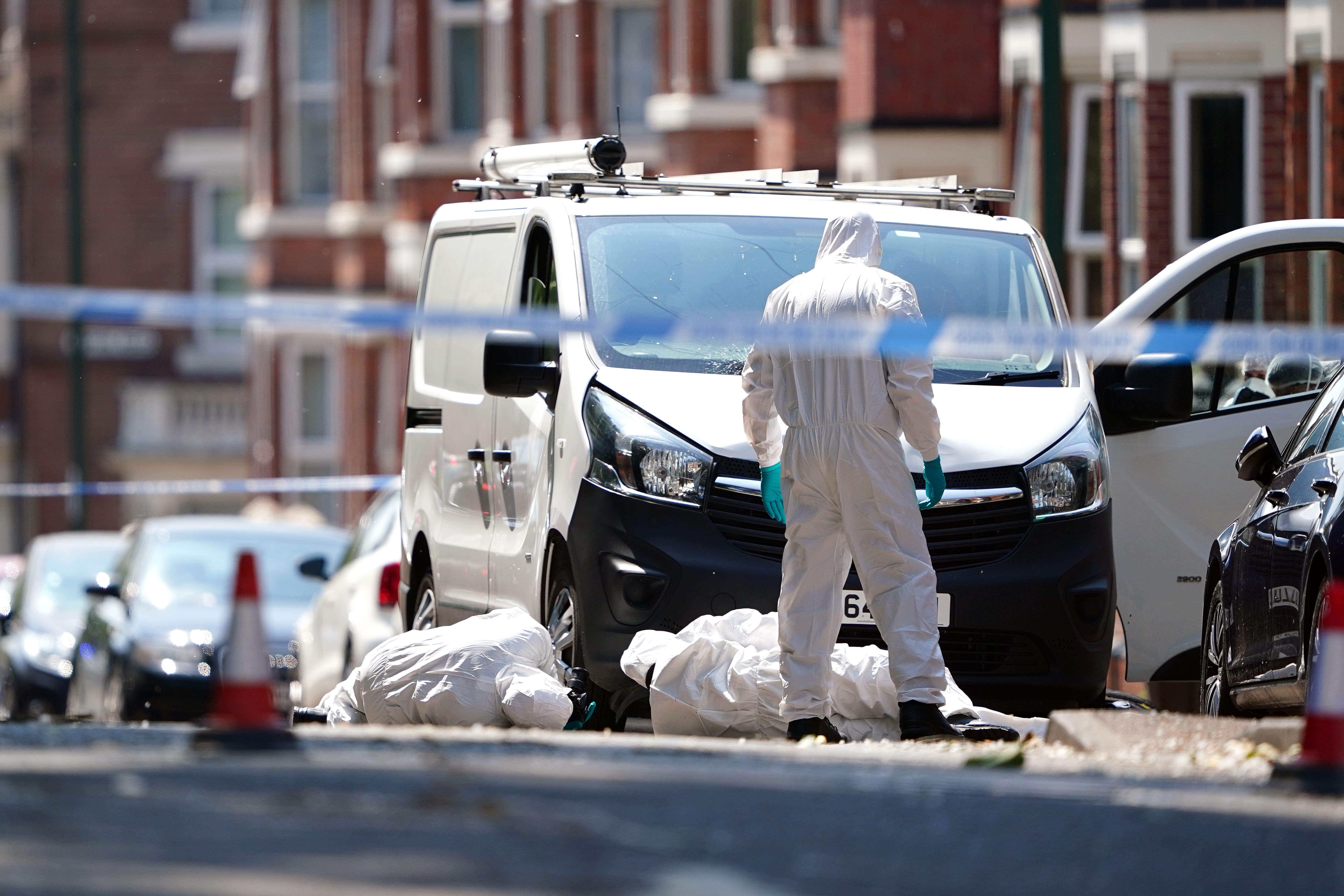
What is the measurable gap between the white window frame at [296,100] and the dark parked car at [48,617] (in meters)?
16.6

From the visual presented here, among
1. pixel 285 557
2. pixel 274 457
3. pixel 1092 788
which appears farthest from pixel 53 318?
pixel 1092 788

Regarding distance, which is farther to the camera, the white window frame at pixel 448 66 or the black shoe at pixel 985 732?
the white window frame at pixel 448 66

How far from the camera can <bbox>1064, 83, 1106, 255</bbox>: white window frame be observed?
2194 cm

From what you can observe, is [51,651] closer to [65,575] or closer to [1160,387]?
[65,575]

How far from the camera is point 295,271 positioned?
38000 millimetres

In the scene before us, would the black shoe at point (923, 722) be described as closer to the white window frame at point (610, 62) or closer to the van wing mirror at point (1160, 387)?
the van wing mirror at point (1160, 387)

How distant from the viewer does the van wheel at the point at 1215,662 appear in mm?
9695

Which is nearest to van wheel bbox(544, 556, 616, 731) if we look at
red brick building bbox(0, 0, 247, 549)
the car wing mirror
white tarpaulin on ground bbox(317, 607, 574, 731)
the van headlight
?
white tarpaulin on ground bbox(317, 607, 574, 731)

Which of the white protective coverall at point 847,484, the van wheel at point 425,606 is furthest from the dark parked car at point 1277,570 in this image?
the van wheel at point 425,606

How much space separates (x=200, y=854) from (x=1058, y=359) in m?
5.42

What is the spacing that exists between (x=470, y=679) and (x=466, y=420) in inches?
93.1

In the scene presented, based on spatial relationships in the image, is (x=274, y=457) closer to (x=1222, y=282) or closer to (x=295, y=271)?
(x=295, y=271)

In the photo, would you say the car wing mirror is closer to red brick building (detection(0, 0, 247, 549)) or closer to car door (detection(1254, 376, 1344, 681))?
car door (detection(1254, 376, 1344, 681))

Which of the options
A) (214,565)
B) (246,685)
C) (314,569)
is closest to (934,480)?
(246,685)
